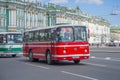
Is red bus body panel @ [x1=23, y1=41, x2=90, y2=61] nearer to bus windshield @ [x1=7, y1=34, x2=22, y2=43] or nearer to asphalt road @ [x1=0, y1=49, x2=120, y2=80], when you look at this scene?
asphalt road @ [x1=0, y1=49, x2=120, y2=80]

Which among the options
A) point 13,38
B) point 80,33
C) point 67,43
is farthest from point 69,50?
point 13,38

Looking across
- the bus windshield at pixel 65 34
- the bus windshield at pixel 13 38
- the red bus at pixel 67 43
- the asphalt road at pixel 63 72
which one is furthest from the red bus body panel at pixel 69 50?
the bus windshield at pixel 13 38

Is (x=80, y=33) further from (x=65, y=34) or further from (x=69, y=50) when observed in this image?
(x=69, y=50)

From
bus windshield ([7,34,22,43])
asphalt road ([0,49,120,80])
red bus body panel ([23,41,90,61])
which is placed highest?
bus windshield ([7,34,22,43])

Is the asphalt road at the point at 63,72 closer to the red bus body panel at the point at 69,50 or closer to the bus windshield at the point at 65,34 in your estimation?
the red bus body panel at the point at 69,50

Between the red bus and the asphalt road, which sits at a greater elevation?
the red bus

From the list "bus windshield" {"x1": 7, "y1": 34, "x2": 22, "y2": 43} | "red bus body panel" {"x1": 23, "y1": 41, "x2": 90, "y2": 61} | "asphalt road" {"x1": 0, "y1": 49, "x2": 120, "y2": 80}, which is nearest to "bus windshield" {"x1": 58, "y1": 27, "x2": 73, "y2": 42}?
"red bus body panel" {"x1": 23, "y1": 41, "x2": 90, "y2": 61}

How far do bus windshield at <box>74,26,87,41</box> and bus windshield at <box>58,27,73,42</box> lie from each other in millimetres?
343

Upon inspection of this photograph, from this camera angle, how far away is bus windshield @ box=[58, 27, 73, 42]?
2242cm

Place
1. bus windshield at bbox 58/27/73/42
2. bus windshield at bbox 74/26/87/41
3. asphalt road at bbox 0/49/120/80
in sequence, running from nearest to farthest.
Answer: asphalt road at bbox 0/49/120/80 < bus windshield at bbox 58/27/73/42 < bus windshield at bbox 74/26/87/41

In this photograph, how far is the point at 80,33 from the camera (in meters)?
22.8

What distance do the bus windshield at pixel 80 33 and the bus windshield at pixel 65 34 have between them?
34 cm

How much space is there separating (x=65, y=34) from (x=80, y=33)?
1.02 meters

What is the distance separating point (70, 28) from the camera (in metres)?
22.7
